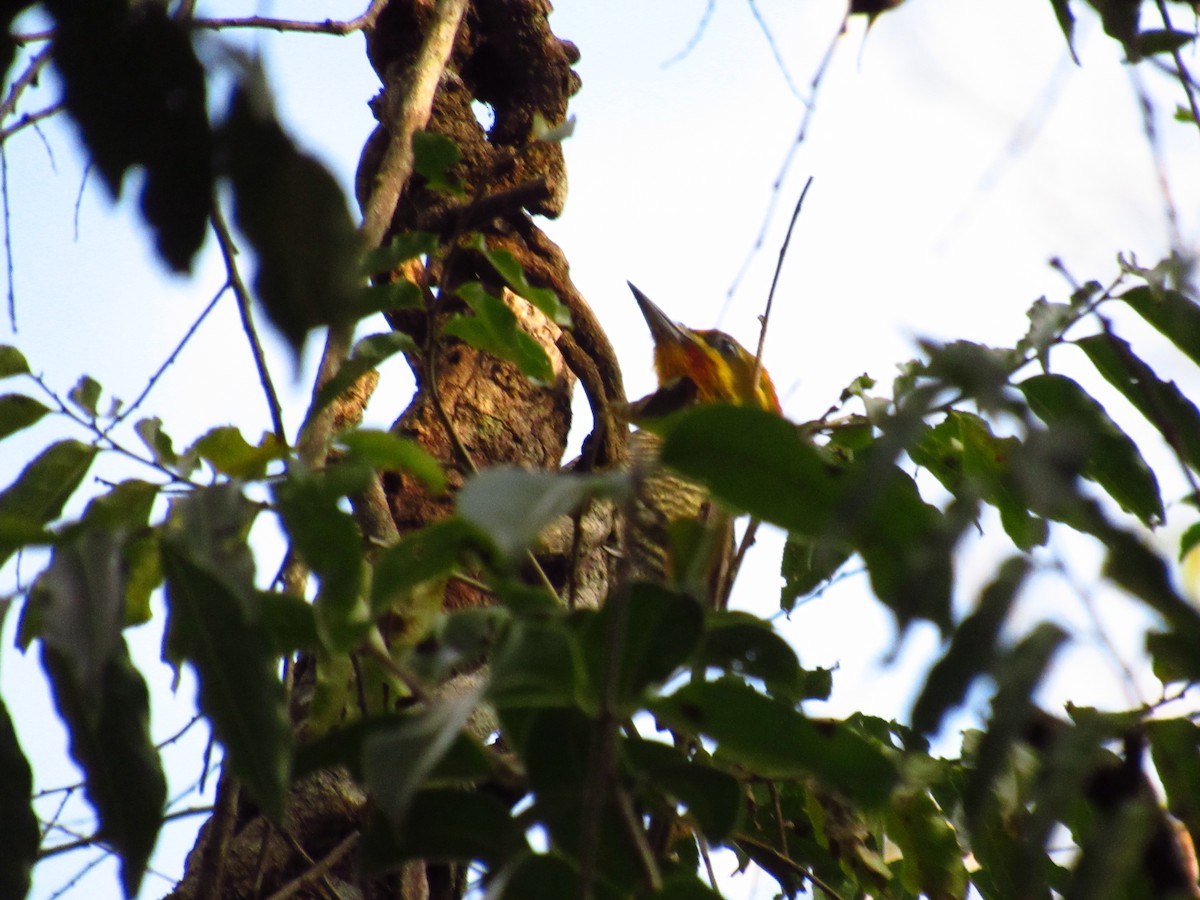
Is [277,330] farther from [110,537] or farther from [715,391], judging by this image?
[715,391]

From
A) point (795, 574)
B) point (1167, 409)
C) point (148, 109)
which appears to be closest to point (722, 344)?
point (795, 574)

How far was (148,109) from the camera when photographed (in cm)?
57

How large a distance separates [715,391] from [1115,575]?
9.87 ft

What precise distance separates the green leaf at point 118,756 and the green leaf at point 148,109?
0.45 m

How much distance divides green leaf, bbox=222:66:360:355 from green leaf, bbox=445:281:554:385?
3.24 ft

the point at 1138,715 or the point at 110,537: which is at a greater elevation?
the point at 110,537

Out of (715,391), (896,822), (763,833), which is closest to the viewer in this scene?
(896,822)

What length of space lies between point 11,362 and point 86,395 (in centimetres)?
9

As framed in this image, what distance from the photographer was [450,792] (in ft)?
2.99

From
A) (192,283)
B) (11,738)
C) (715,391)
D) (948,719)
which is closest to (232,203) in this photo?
(192,283)

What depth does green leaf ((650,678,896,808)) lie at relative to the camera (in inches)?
33.2

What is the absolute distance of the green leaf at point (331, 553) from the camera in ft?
2.88

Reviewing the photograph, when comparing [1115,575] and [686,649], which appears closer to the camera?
[1115,575]

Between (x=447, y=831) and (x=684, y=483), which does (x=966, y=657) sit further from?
(x=684, y=483)
